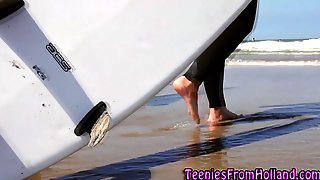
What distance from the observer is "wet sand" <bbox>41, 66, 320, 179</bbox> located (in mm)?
2053

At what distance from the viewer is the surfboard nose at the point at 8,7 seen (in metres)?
1.66

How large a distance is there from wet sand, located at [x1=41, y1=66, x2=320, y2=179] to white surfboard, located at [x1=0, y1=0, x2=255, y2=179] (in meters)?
0.33

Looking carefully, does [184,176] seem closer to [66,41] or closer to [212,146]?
[212,146]

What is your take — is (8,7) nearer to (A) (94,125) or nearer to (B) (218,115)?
(A) (94,125)

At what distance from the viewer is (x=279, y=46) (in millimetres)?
14414

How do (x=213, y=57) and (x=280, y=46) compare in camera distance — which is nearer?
(x=213, y=57)

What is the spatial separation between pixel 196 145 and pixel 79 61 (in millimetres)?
902

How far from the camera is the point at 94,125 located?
1.70 m

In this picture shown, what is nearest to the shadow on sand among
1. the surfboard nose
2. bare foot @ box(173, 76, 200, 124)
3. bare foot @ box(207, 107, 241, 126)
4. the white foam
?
bare foot @ box(173, 76, 200, 124)

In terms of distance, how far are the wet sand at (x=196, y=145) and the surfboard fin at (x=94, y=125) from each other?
0.33 meters

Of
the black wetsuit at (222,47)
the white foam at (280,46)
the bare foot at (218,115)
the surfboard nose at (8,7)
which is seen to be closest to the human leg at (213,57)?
the black wetsuit at (222,47)

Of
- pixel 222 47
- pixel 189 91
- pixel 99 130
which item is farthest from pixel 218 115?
pixel 99 130

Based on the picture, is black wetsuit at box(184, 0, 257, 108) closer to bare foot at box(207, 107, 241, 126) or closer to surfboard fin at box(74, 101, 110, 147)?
bare foot at box(207, 107, 241, 126)

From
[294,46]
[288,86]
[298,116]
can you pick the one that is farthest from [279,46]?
[298,116]
